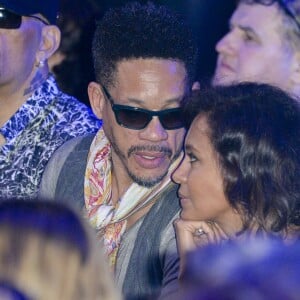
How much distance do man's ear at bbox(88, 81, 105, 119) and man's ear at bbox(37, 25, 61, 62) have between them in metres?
0.43

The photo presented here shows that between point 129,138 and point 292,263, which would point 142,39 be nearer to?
point 129,138

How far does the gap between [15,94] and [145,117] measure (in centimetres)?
87

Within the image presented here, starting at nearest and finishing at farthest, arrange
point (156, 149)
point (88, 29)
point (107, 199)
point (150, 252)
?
point (150, 252)
point (156, 149)
point (107, 199)
point (88, 29)

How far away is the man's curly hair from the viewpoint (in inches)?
146

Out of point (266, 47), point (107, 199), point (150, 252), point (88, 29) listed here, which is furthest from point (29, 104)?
point (88, 29)

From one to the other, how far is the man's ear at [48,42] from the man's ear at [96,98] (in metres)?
0.43

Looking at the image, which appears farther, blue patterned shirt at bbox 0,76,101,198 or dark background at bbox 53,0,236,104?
dark background at bbox 53,0,236,104

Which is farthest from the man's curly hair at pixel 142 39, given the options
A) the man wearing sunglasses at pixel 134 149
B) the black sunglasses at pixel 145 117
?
the black sunglasses at pixel 145 117

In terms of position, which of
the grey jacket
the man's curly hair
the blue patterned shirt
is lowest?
the grey jacket

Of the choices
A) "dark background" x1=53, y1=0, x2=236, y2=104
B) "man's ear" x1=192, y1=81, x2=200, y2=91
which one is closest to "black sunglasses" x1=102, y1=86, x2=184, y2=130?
"man's ear" x1=192, y1=81, x2=200, y2=91

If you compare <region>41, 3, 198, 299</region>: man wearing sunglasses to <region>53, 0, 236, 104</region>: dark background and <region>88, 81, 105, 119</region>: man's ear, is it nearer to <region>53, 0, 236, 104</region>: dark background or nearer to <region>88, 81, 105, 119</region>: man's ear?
<region>88, 81, 105, 119</region>: man's ear

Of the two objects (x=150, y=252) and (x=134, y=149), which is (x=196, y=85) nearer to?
(x=134, y=149)

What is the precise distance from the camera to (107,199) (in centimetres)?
378

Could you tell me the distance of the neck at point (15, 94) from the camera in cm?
410
